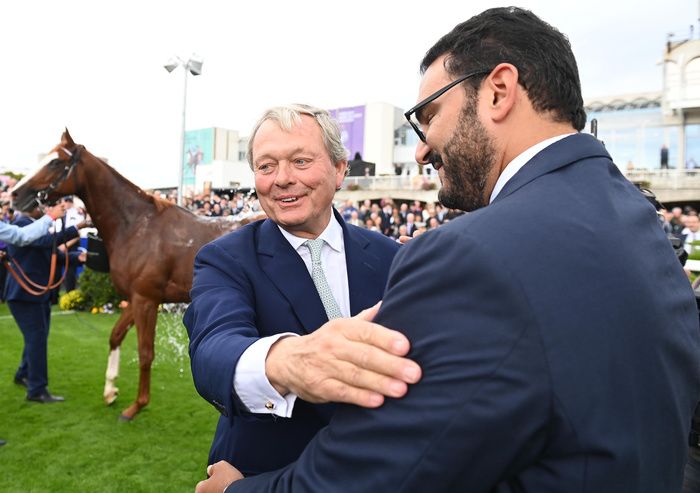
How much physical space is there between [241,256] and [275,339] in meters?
0.59

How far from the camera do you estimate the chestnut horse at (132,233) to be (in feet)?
18.2

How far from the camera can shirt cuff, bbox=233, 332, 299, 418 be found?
1.29m

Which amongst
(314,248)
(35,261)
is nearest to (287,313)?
(314,248)

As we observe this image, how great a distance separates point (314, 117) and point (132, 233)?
165 inches

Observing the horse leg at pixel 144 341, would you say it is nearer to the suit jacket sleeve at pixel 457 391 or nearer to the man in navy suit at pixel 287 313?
the man in navy suit at pixel 287 313

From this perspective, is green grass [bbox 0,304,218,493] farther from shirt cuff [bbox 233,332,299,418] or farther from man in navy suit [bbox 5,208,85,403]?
shirt cuff [bbox 233,332,299,418]

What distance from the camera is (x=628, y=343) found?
96cm

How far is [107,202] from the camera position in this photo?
5.79 metres

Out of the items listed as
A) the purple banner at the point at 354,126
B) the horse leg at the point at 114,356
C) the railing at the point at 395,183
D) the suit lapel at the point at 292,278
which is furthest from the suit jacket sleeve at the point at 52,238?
the purple banner at the point at 354,126

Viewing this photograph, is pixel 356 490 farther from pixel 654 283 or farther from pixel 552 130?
pixel 552 130

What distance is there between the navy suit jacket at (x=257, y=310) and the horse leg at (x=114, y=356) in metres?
4.33

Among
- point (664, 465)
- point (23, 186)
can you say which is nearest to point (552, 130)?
point (664, 465)

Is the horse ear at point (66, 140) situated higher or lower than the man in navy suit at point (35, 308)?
higher

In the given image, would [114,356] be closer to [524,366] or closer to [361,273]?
[361,273]
